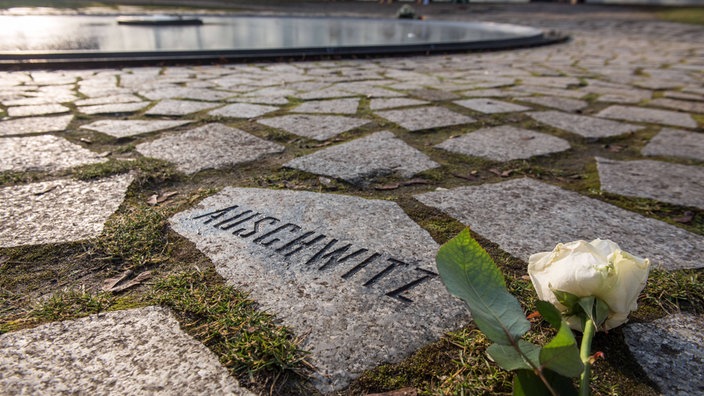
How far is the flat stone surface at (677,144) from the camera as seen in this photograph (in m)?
2.43

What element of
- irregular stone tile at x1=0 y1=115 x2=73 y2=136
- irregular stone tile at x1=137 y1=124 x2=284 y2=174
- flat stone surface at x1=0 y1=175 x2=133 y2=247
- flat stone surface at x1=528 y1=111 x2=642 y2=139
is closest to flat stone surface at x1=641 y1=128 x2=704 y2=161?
flat stone surface at x1=528 y1=111 x2=642 y2=139

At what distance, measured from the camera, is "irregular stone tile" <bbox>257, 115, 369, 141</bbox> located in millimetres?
2666

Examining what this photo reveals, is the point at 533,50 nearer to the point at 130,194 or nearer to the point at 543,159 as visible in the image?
the point at 543,159

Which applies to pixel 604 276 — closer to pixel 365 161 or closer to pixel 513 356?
pixel 513 356

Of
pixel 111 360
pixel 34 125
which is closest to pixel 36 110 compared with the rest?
pixel 34 125

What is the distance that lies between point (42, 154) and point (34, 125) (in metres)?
0.68

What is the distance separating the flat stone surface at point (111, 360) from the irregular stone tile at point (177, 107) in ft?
7.24

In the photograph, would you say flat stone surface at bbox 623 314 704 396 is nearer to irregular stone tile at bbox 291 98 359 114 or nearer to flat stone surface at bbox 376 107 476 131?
flat stone surface at bbox 376 107 476 131

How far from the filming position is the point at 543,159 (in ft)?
7.59

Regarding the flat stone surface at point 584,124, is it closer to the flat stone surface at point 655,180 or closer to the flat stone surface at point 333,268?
the flat stone surface at point 655,180

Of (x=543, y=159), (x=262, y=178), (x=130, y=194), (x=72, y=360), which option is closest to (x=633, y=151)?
(x=543, y=159)

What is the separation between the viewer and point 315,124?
2.86m

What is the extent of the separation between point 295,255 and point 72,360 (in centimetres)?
60

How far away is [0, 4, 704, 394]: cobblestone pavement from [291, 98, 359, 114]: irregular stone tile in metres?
0.03
